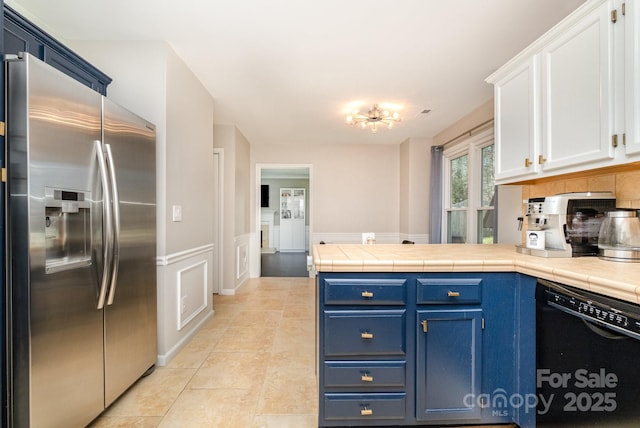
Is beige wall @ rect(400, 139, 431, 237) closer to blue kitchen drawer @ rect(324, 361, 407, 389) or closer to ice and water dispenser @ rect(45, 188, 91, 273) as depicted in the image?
blue kitchen drawer @ rect(324, 361, 407, 389)

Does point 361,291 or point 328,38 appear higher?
point 328,38

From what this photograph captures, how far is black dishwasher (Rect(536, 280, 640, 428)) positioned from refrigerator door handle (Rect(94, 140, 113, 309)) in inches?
87.5

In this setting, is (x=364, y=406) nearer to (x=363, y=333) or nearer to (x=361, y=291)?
(x=363, y=333)

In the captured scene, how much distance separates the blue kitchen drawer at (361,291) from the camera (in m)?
1.47

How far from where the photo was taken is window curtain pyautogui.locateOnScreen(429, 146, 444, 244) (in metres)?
4.47

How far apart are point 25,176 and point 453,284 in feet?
6.62

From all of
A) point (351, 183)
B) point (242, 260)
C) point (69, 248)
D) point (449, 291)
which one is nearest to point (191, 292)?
point (69, 248)

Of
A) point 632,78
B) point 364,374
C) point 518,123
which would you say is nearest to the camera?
point 632,78

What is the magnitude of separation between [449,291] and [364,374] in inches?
24.1

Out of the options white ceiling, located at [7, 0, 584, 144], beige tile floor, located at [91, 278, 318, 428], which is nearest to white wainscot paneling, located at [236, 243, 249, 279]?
beige tile floor, located at [91, 278, 318, 428]

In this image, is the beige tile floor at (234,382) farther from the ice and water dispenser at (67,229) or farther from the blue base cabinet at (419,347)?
the ice and water dispenser at (67,229)

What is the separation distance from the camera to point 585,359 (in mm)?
1155

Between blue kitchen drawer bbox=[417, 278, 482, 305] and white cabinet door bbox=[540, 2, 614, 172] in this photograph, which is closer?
white cabinet door bbox=[540, 2, 614, 172]

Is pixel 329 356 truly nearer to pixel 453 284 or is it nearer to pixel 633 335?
pixel 453 284
